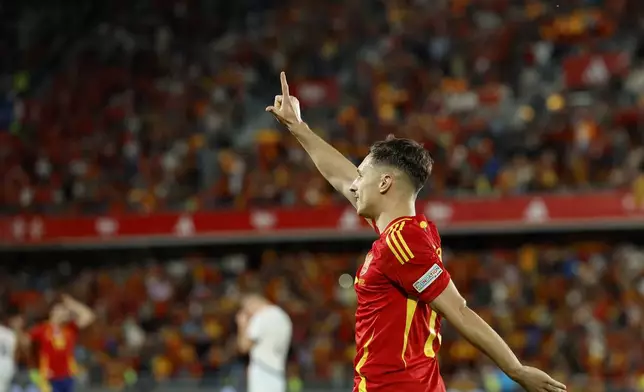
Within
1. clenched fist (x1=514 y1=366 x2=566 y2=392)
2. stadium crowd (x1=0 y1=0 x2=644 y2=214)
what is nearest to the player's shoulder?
clenched fist (x1=514 y1=366 x2=566 y2=392)

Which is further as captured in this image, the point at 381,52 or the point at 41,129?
the point at 41,129

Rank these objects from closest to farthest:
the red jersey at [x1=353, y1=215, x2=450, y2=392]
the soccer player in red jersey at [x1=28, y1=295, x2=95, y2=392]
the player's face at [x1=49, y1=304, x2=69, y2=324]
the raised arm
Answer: the red jersey at [x1=353, y1=215, x2=450, y2=392] < the raised arm < the soccer player in red jersey at [x1=28, y1=295, x2=95, y2=392] < the player's face at [x1=49, y1=304, x2=69, y2=324]

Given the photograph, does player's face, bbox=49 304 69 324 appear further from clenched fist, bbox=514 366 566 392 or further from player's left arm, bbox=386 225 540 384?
clenched fist, bbox=514 366 566 392

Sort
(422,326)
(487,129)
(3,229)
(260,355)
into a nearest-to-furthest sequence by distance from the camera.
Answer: (422,326), (260,355), (487,129), (3,229)

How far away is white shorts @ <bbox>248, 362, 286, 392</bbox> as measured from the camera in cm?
943

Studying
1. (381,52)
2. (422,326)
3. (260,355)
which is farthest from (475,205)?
(422,326)

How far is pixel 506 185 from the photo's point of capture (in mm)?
13016

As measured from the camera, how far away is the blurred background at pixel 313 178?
12820mm

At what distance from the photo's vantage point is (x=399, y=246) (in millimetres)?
3740

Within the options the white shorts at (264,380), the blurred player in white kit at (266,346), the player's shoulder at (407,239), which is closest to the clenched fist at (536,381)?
the player's shoulder at (407,239)

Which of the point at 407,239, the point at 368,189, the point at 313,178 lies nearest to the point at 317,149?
the point at 368,189

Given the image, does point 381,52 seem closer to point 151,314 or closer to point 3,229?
point 151,314

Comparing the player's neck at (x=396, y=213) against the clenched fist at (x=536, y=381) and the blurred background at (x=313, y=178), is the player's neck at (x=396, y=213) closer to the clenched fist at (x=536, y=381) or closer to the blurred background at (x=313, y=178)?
the clenched fist at (x=536, y=381)

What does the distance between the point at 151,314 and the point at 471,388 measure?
5279mm
